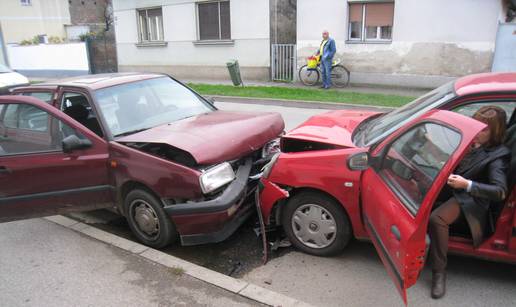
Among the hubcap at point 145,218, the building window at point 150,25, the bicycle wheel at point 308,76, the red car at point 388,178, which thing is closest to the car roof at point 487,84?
the red car at point 388,178

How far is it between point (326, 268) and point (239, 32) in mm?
14688

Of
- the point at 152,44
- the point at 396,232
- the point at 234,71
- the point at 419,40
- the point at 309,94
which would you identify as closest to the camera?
the point at 396,232

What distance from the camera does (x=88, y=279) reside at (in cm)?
360

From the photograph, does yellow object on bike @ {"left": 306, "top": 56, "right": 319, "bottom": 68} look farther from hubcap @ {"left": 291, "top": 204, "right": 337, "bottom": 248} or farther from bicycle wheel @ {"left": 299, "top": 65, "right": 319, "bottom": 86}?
hubcap @ {"left": 291, "top": 204, "right": 337, "bottom": 248}

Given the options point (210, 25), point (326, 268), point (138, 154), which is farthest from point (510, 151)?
point (210, 25)

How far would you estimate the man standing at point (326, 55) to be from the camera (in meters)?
13.9

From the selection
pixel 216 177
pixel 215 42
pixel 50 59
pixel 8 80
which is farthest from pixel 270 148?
pixel 50 59

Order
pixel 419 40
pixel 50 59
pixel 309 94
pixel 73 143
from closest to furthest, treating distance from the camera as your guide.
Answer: pixel 73 143 < pixel 309 94 < pixel 419 40 < pixel 50 59

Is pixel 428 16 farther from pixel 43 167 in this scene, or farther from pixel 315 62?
pixel 43 167

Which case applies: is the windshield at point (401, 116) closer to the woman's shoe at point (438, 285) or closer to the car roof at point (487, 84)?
the car roof at point (487, 84)

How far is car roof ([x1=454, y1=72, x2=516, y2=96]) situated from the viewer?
10.2ft

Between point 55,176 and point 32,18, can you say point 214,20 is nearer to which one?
point 55,176

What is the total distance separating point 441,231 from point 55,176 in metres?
3.69

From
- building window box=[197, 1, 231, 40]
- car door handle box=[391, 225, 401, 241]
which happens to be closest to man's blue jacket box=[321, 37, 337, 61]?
building window box=[197, 1, 231, 40]
